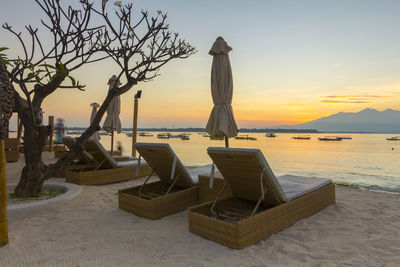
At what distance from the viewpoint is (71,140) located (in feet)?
18.6

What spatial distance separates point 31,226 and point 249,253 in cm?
252

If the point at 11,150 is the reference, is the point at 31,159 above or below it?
above

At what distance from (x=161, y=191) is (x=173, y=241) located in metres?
1.61

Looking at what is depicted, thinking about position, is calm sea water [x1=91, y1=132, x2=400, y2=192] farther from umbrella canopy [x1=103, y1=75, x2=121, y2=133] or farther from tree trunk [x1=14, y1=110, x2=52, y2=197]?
tree trunk [x1=14, y1=110, x2=52, y2=197]

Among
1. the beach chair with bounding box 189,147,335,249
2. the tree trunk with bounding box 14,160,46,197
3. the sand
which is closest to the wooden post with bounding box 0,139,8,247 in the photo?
the sand

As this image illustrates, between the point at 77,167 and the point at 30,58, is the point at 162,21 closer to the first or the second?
the point at 30,58

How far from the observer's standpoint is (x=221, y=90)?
14.4 ft

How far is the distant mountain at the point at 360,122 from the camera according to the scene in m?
170

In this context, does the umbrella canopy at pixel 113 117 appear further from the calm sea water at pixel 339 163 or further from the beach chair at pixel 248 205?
the beach chair at pixel 248 205

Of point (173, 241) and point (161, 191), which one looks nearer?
point (173, 241)

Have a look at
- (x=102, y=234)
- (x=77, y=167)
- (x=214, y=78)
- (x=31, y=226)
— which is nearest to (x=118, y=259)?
(x=102, y=234)

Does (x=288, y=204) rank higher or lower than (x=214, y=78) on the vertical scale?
lower

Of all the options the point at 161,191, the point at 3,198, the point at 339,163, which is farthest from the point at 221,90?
the point at 339,163

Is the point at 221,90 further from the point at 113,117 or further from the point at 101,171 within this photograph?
the point at 113,117
